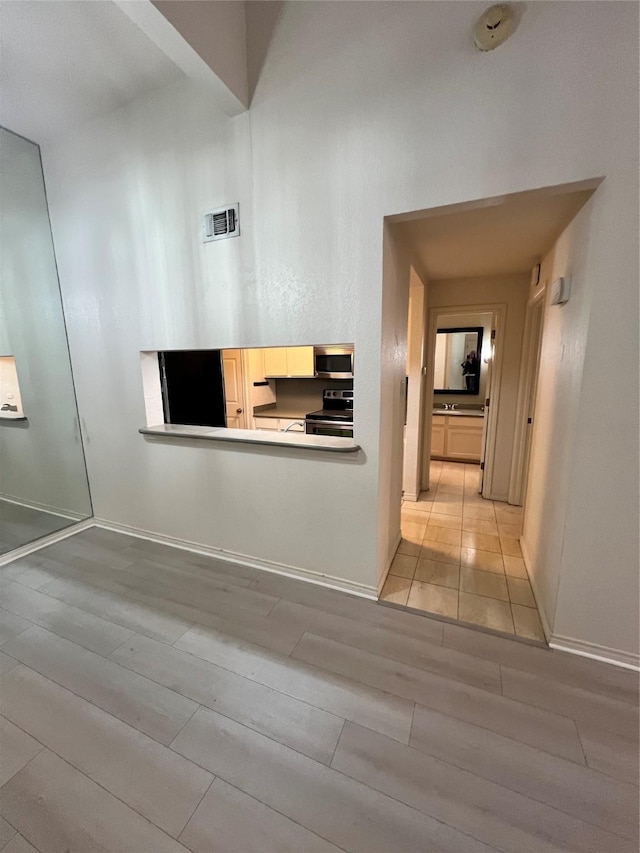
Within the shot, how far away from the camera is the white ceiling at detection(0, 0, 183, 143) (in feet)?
5.39

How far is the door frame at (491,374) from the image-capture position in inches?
136

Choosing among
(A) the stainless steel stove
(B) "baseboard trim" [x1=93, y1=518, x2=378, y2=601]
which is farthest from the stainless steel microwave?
(B) "baseboard trim" [x1=93, y1=518, x2=378, y2=601]

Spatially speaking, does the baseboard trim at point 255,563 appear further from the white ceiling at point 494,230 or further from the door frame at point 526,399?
the white ceiling at point 494,230

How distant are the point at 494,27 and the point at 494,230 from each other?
941mm

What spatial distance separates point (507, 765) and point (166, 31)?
3259mm

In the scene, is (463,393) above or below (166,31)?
below

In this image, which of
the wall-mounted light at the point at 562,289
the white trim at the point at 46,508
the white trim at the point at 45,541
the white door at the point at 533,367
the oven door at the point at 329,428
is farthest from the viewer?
the oven door at the point at 329,428

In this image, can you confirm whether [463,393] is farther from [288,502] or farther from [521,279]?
[288,502]

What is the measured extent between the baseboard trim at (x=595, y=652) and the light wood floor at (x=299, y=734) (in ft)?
0.14

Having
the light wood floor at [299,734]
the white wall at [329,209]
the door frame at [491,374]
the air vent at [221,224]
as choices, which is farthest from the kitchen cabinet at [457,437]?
the air vent at [221,224]

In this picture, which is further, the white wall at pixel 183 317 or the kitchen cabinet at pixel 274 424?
the kitchen cabinet at pixel 274 424

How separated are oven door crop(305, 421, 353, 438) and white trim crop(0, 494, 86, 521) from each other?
2435 millimetres

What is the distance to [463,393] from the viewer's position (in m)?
5.32

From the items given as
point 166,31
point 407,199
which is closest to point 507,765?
point 407,199
